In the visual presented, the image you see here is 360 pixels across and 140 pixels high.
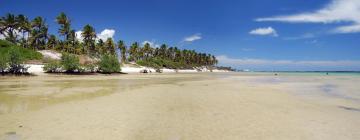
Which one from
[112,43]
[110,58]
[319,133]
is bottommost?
[319,133]

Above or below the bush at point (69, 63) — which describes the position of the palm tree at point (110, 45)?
above

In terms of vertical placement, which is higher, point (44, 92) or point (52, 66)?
point (52, 66)

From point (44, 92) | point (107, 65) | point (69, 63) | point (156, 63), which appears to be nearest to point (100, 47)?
point (156, 63)

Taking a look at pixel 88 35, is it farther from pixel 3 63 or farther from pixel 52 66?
pixel 3 63

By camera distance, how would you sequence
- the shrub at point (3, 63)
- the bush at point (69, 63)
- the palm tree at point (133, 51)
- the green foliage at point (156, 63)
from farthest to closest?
the palm tree at point (133, 51)
the green foliage at point (156, 63)
the bush at point (69, 63)
the shrub at point (3, 63)

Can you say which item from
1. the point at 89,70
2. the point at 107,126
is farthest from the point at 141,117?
the point at 89,70

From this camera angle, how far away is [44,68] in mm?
43594

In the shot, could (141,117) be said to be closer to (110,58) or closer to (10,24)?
(110,58)

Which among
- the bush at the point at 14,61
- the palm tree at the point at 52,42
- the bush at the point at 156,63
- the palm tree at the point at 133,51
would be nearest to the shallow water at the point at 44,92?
the bush at the point at 14,61

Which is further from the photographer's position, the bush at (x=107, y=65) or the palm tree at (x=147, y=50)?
the palm tree at (x=147, y=50)

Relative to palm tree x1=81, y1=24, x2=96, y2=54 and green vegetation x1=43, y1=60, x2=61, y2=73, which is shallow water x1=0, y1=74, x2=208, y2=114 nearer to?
green vegetation x1=43, y1=60, x2=61, y2=73

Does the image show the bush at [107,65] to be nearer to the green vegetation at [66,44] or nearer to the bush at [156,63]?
the green vegetation at [66,44]

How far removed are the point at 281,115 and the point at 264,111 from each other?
954 millimetres

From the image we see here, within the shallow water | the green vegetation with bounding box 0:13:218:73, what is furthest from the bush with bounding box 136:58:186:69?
the shallow water
